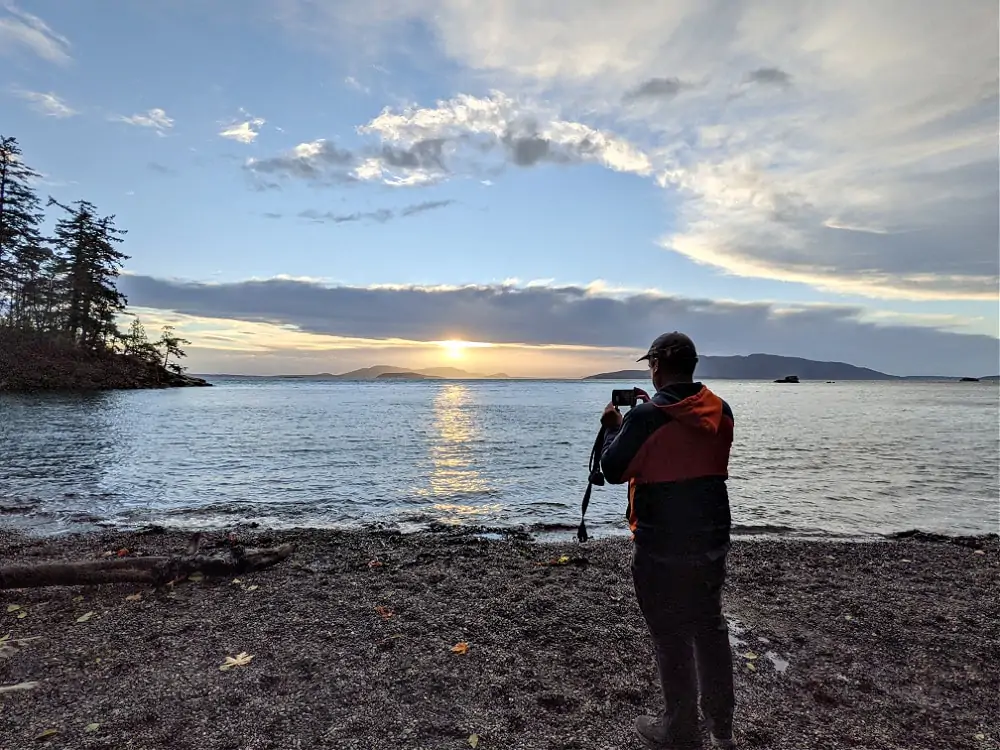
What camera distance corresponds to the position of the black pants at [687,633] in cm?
393

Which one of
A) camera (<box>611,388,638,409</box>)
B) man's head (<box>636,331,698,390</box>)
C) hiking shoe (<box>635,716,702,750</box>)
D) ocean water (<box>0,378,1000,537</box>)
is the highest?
man's head (<box>636,331,698,390</box>)

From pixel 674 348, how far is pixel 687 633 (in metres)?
2.10

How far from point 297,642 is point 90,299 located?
Result: 91502 mm

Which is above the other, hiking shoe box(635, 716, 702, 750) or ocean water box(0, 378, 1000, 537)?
hiking shoe box(635, 716, 702, 750)

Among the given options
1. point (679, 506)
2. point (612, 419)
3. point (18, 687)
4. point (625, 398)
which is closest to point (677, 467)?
point (679, 506)

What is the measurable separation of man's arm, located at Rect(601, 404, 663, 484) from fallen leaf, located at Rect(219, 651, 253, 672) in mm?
4694

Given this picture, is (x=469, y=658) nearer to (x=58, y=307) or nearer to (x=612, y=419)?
(x=612, y=419)

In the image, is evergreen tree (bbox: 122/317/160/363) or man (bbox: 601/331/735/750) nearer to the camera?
man (bbox: 601/331/735/750)

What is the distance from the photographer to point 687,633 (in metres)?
4.05

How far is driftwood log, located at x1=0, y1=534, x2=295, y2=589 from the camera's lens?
26.5 ft

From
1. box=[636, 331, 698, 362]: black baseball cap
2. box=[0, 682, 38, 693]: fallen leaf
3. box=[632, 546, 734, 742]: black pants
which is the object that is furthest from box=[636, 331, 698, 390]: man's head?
box=[0, 682, 38, 693]: fallen leaf

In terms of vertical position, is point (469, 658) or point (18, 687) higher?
point (469, 658)

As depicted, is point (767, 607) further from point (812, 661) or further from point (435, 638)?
point (435, 638)

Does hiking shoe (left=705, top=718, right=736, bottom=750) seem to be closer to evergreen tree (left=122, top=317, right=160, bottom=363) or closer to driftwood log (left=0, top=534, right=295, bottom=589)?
driftwood log (left=0, top=534, right=295, bottom=589)
